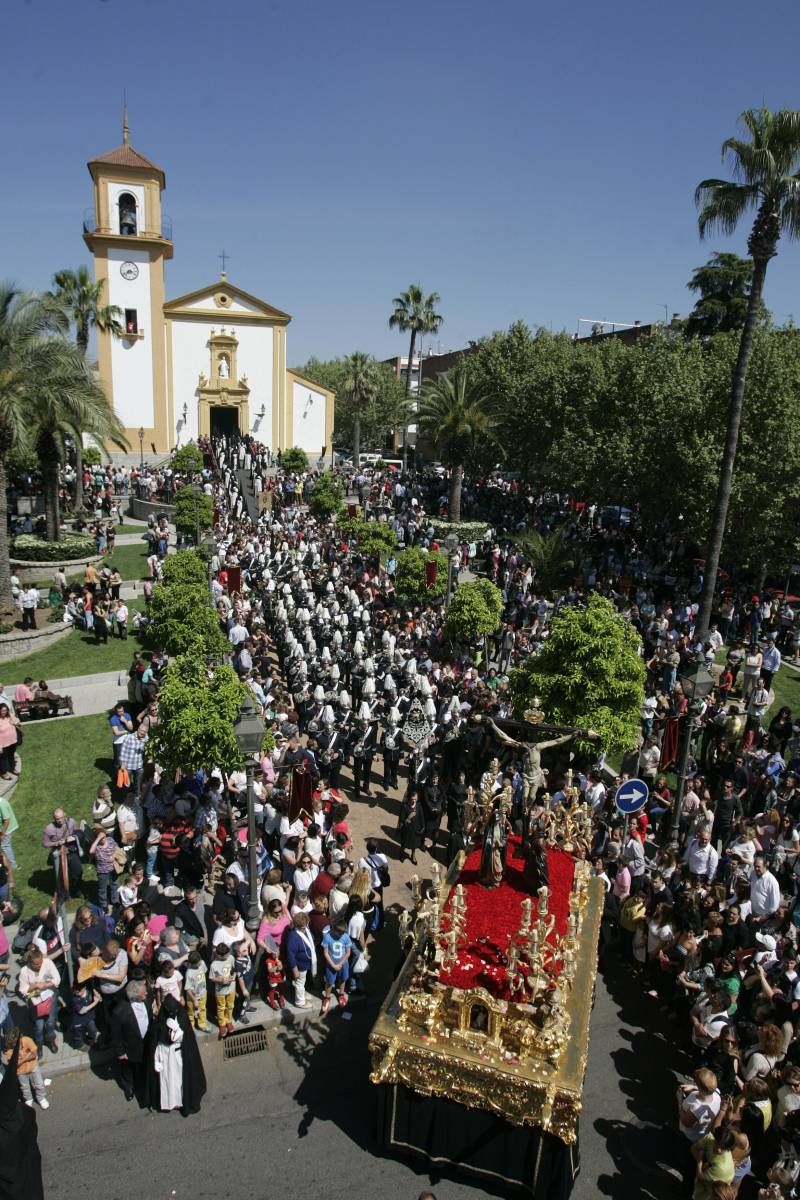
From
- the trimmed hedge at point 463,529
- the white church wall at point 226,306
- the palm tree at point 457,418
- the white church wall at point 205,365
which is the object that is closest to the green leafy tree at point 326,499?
the trimmed hedge at point 463,529

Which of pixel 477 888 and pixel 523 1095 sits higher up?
pixel 477 888

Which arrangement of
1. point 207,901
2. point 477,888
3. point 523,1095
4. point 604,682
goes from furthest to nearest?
point 604,682 → point 207,901 → point 477,888 → point 523,1095

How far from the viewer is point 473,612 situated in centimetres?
1902

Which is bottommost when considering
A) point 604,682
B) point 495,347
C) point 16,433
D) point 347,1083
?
point 347,1083

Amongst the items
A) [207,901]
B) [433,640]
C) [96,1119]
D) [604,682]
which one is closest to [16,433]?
[433,640]

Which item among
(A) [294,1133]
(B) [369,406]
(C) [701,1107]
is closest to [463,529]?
(A) [294,1133]

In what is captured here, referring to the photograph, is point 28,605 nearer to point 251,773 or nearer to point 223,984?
point 251,773

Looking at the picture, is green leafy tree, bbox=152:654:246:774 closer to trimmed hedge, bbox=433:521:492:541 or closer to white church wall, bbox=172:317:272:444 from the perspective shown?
trimmed hedge, bbox=433:521:492:541

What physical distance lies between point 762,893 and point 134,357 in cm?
4957

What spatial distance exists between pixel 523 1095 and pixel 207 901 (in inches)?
222

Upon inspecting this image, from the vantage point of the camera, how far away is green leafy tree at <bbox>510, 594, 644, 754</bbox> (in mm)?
13414

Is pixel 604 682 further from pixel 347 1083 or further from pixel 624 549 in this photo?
pixel 624 549

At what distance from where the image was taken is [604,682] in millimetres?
13508

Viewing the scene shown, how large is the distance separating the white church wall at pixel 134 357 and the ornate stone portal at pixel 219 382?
10.6ft
